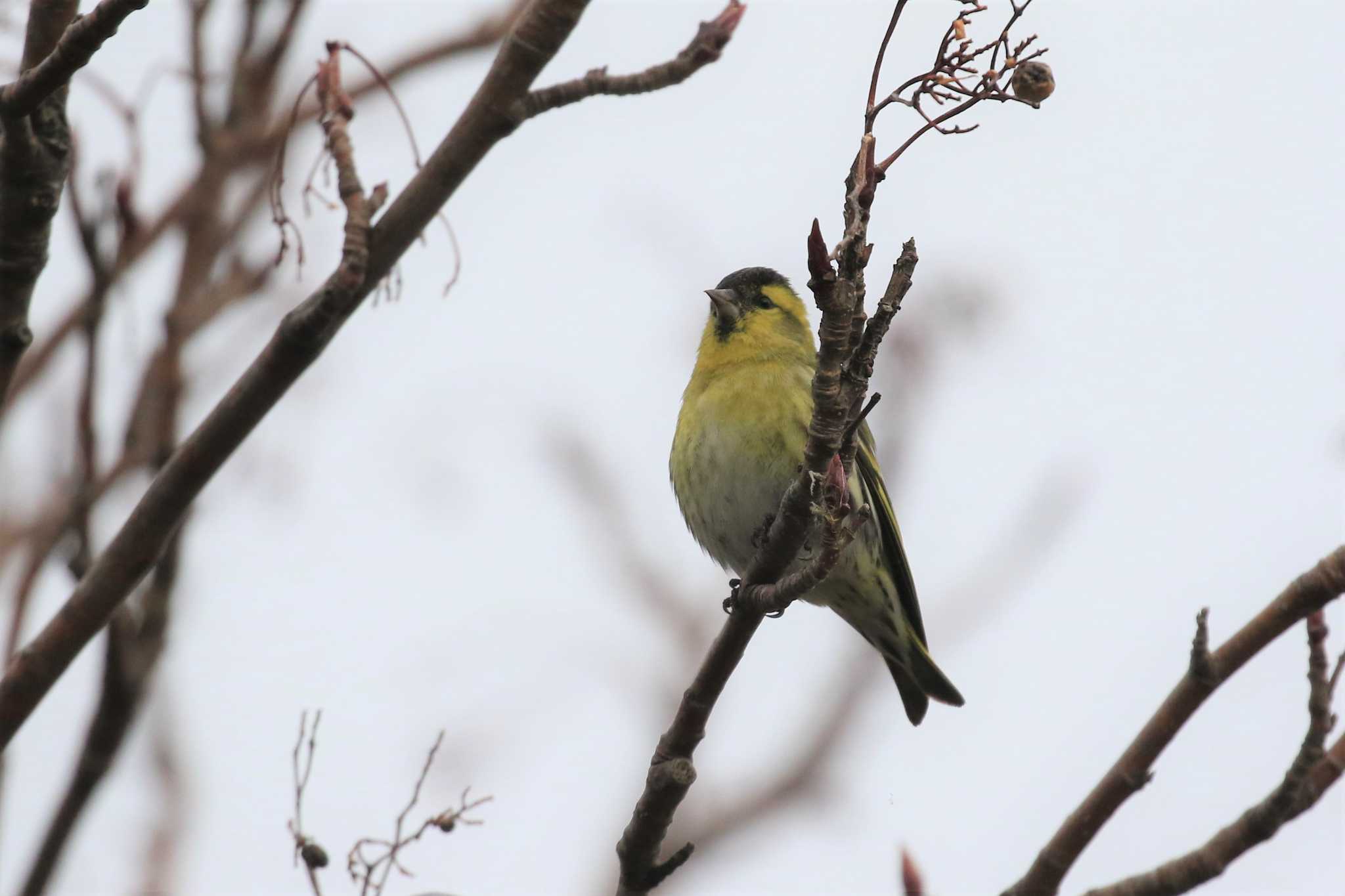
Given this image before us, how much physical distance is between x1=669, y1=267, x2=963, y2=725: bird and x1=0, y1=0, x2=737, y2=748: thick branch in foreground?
102 inches

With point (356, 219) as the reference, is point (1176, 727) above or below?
below

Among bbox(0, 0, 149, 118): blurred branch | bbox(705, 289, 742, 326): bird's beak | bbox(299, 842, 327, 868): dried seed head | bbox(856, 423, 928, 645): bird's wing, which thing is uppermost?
bbox(705, 289, 742, 326): bird's beak

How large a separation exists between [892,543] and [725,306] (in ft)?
4.07

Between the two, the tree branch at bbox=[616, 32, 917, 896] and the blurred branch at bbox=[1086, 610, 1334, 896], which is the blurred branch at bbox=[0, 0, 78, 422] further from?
the blurred branch at bbox=[1086, 610, 1334, 896]

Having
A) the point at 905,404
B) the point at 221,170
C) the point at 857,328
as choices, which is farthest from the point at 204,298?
the point at 905,404

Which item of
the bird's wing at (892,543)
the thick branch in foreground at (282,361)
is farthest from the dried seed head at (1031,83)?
the bird's wing at (892,543)

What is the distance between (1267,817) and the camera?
2.65 meters

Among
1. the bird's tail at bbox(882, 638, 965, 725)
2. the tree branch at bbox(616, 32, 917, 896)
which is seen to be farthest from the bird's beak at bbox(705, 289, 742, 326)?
the tree branch at bbox(616, 32, 917, 896)

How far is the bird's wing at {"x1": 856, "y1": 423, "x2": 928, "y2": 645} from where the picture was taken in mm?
6047

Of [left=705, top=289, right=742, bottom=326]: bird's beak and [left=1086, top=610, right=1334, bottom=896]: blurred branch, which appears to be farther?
[left=705, top=289, right=742, bottom=326]: bird's beak

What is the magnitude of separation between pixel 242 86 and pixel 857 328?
2.52 metres

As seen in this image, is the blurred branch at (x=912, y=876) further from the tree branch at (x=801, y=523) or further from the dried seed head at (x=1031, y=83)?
the dried seed head at (x=1031, y=83)

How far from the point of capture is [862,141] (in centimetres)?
258

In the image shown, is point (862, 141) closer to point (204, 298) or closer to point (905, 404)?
point (204, 298)
